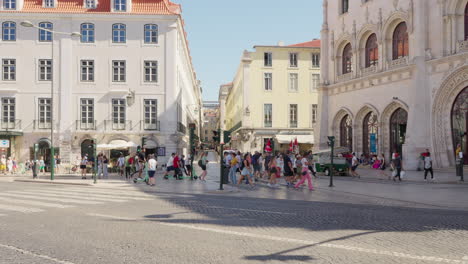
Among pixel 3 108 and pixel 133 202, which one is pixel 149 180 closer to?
pixel 133 202

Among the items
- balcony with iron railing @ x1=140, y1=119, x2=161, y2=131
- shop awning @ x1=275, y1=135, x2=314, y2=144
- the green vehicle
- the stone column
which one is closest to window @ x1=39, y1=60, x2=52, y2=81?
balcony with iron railing @ x1=140, y1=119, x2=161, y2=131

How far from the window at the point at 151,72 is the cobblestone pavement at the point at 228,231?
2439 centimetres

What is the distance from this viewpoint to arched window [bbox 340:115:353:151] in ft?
137

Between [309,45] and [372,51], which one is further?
[309,45]

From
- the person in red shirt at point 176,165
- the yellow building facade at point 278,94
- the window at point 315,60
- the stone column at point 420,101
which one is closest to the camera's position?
the person in red shirt at point 176,165

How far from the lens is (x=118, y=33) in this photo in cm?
3909

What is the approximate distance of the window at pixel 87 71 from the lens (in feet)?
128

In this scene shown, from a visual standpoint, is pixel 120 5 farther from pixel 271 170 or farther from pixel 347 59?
pixel 271 170

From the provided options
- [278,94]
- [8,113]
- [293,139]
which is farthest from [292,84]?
[8,113]

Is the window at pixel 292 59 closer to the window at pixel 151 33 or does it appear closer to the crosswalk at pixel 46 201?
the window at pixel 151 33

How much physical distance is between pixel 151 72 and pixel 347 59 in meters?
17.4

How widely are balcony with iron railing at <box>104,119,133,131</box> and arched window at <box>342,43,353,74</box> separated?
19612 millimetres

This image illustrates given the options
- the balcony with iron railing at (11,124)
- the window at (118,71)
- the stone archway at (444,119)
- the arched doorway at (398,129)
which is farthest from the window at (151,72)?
the stone archway at (444,119)

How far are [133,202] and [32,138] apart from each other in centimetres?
2679
